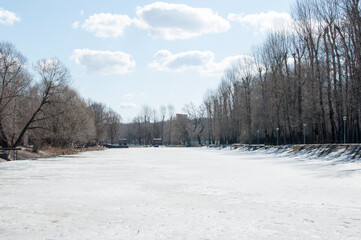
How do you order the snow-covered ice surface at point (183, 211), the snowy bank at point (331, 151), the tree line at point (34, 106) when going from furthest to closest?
the tree line at point (34, 106)
the snowy bank at point (331, 151)
the snow-covered ice surface at point (183, 211)

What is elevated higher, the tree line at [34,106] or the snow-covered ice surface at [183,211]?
the tree line at [34,106]

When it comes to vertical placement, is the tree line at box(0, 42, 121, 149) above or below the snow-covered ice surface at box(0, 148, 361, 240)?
above

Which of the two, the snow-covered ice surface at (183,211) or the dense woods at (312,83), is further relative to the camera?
the dense woods at (312,83)

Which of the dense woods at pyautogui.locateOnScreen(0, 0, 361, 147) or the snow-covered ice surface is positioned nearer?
the snow-covered ice surface

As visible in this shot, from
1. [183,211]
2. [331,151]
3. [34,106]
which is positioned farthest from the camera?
[34,106]

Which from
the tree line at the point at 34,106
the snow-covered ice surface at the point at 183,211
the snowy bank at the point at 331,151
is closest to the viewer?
the snow-covered ice surface at the point at 183,211

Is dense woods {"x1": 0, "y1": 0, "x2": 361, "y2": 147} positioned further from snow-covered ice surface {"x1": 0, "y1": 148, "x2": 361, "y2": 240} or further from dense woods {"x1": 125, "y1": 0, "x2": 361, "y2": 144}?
snow-covered ice surface {"x1": 0, "y1": 148, "x2": 361, "y2": 240}

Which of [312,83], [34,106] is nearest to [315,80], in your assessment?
[312,83]

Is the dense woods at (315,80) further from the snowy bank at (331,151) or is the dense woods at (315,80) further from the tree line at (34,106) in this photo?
the tree line at (34,106)

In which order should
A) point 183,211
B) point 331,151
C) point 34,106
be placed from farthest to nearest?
point 34,106
point 331,151
point 183,211

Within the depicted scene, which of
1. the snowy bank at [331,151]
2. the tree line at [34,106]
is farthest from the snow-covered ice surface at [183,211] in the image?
the tree line at [34,106]

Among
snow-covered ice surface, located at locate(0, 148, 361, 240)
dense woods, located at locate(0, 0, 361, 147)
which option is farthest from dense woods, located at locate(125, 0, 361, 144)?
snow-covered ice surface, located at locate(0, 148, 361, 240)

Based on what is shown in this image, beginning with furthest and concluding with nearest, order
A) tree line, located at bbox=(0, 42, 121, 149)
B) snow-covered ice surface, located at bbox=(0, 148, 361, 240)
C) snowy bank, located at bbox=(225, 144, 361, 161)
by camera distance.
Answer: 1. tree line, located at bbox=(0, 42, 121, 149)
2. snowy bank, located at bbox=(225, 144, 361, 161)
3. snow-covered ice surface, located at bbox=(0, 148, 361, 240)

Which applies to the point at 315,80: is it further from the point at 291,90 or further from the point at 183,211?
the point at 183,211
